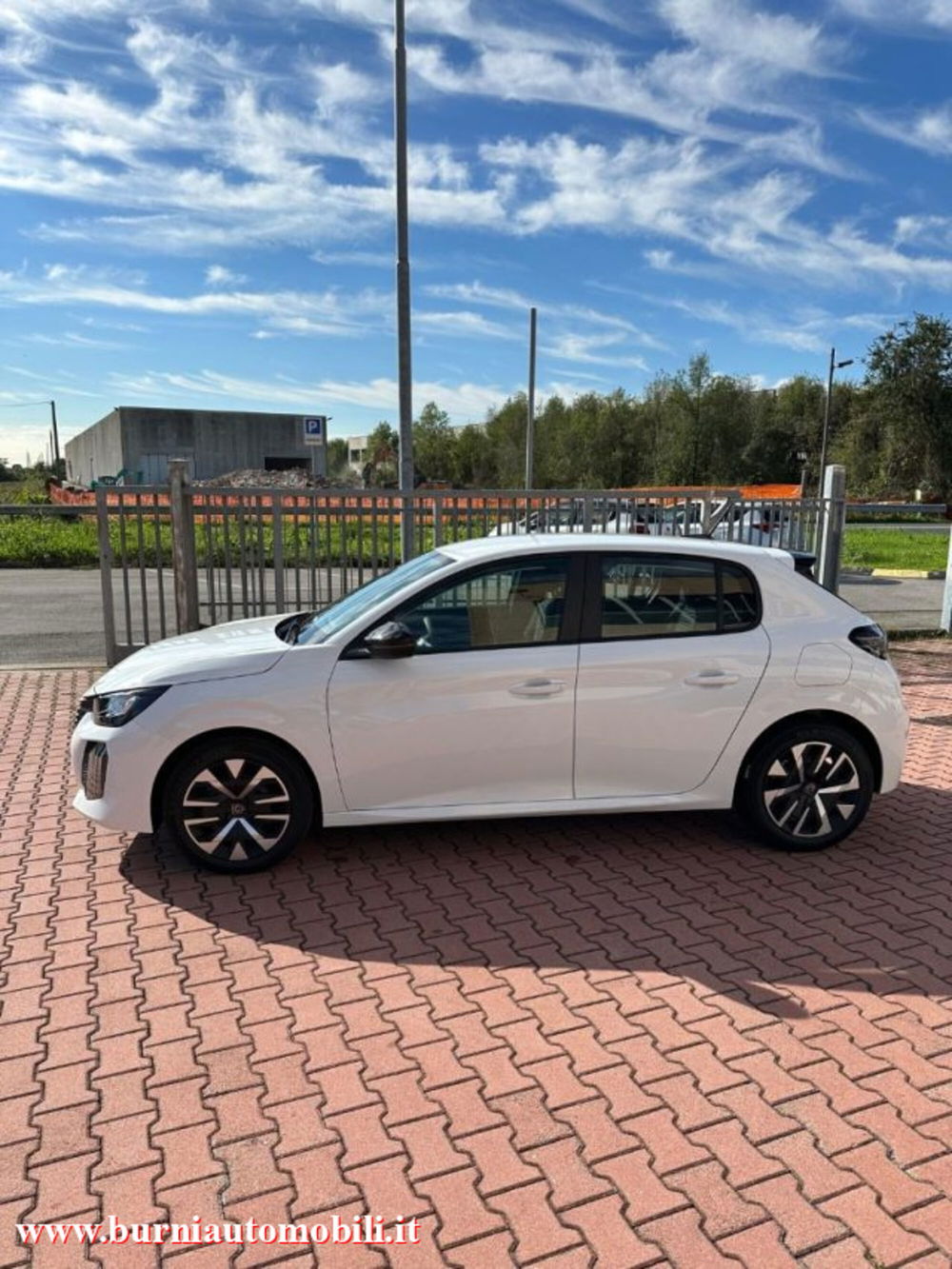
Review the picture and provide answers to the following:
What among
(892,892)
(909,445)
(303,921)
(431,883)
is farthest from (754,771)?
(909,445)

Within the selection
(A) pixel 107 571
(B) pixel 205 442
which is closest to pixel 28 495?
(B) pixel 205 442

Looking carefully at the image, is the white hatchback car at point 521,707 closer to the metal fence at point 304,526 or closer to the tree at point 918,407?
the metal fence at point 304,526

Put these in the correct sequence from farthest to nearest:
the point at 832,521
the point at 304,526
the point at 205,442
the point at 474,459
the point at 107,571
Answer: the point at 474,459
the point at 205,442
the point at 832,521
the point at 304,526
the point at 107,571

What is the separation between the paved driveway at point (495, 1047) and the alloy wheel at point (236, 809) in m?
0.19

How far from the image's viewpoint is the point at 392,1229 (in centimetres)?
227

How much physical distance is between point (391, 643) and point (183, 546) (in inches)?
206

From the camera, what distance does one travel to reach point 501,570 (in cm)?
441

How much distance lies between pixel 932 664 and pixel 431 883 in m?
Answer: 7.59

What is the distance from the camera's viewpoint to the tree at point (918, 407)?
47.6 metres

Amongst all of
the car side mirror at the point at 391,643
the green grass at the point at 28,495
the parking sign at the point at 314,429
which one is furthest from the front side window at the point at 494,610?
the green grass at the point at 28,495

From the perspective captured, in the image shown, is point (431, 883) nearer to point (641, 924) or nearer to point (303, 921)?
point (303, 921)

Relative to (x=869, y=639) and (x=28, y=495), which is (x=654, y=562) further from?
(x=28, y=495)

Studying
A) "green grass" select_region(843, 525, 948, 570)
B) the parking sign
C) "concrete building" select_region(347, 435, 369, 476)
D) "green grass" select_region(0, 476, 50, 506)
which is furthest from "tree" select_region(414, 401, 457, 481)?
the parking sign

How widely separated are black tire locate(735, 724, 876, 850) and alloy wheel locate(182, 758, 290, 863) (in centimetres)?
225
